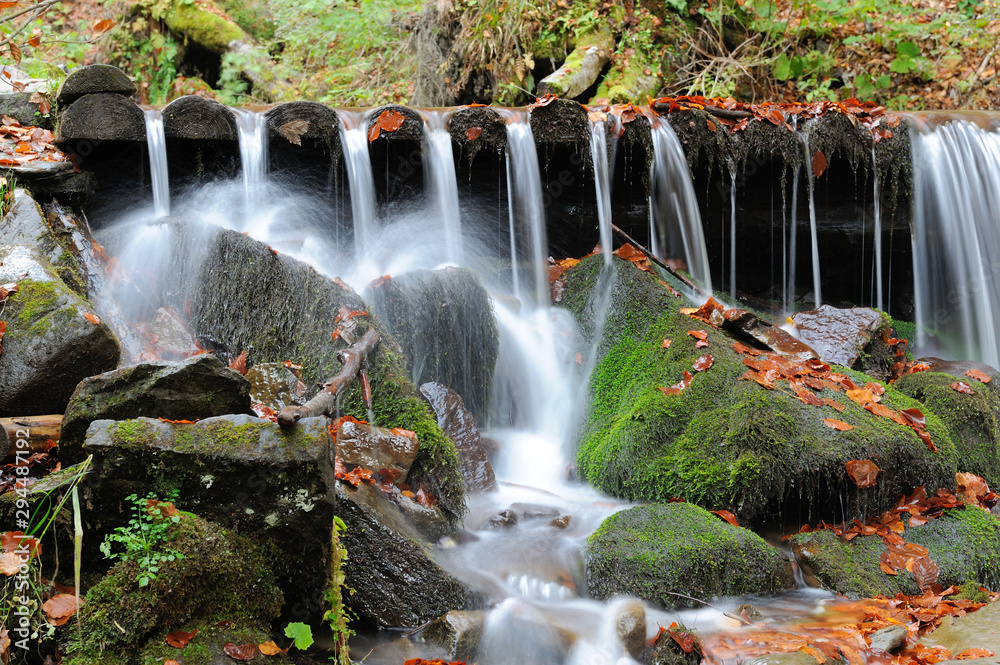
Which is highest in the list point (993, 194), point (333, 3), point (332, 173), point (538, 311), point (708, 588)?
→ point (333, 3)

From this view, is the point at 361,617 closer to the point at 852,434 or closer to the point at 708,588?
the point at 708,588

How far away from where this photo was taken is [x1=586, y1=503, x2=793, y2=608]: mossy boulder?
3.72 meters

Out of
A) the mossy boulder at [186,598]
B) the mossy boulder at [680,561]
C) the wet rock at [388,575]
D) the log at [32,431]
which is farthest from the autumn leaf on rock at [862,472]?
the log at [32,431]

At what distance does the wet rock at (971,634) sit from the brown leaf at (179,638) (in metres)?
2.95

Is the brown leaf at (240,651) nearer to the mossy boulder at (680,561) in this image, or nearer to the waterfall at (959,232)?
the mossy boulder at (680,561)

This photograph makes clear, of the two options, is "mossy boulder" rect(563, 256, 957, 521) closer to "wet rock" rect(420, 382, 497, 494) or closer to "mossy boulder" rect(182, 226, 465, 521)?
"wet rock" rect(420, 382, 497, 494)

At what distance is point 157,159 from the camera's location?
6.36 meters

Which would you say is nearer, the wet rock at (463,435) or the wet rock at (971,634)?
the wet rock at (971,634)

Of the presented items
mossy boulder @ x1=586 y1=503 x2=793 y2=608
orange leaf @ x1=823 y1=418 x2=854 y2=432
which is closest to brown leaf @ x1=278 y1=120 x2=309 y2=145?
mossy boulder @ x1=586 y1=503 x2=793 y2=608

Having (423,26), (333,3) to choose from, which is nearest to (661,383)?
(423,26)

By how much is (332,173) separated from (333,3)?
7.43 meters

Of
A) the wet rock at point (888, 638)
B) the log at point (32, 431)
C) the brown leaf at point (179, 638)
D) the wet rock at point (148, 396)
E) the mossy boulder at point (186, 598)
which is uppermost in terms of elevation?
the wet rock at point (148, 396)

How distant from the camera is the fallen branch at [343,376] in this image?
3.45 meters

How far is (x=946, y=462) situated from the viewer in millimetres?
4770
